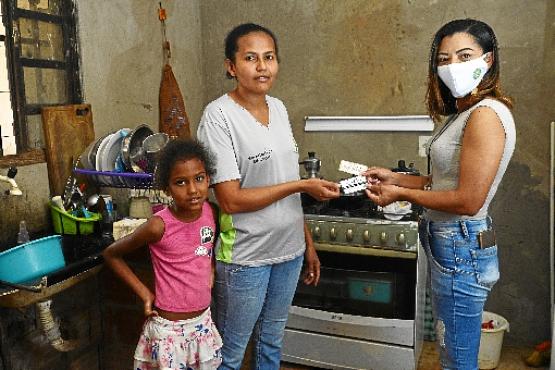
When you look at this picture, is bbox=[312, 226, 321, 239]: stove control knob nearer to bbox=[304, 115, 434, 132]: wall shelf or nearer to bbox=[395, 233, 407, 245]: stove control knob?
A: bbox=[395, 233, 407, 245]: stove control knob

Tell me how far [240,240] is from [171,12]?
1.97m

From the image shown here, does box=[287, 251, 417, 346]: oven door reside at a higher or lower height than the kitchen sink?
lower

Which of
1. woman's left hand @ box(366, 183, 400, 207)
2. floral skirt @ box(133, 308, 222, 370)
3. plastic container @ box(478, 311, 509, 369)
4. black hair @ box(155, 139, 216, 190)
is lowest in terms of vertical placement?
plastic container @ box(478, 311, 509, 369)

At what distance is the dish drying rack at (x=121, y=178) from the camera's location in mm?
2121

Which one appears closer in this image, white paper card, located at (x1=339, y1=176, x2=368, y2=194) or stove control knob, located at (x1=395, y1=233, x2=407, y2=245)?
white paper card, located at (x1=339, y1=176, x2=368, y2=194)

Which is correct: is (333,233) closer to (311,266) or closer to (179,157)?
(311,266)

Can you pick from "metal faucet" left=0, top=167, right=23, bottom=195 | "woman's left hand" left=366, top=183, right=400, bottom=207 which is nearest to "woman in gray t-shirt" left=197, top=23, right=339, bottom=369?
"woman's left hand" left=366, top=183, right=400, bottom=207

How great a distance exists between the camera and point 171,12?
3.12 m

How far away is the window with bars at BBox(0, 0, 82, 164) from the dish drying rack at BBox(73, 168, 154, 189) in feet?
0.83

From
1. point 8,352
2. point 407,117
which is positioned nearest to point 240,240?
point 8,352

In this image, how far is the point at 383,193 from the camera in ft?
5.73

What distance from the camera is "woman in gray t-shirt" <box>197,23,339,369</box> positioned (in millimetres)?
1625

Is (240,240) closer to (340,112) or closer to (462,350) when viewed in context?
(462,350)

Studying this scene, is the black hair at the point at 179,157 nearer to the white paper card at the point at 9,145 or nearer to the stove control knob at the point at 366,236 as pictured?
the white paper card at the point at 9,145
